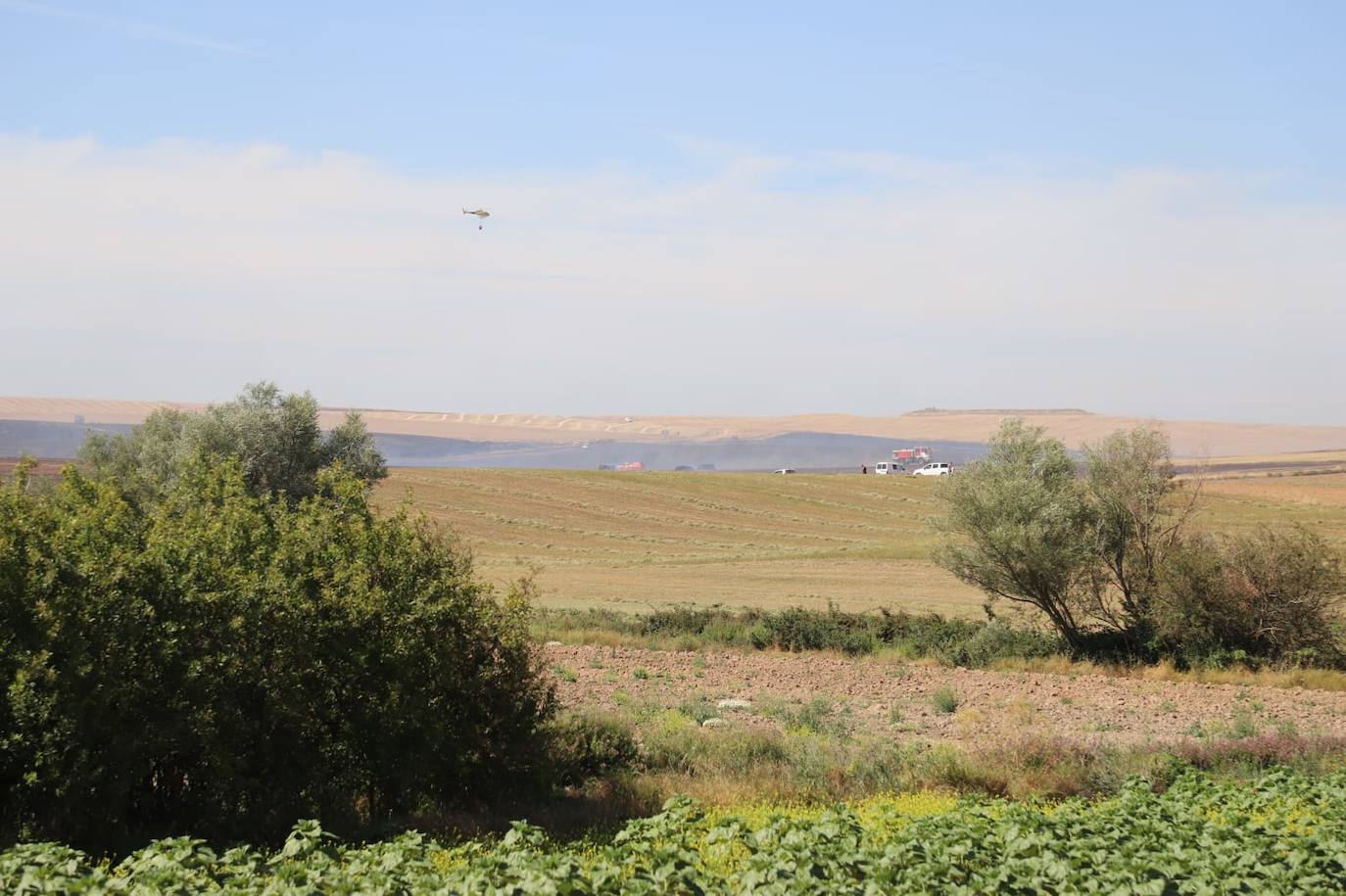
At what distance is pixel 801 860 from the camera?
973 cm

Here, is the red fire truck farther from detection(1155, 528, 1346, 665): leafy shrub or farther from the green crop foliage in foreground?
the green crop foliage in foreground

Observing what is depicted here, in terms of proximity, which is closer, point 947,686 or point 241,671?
point 241,671

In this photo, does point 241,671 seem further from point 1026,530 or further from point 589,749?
point 1026,530

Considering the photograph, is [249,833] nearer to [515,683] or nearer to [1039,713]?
[515,683]

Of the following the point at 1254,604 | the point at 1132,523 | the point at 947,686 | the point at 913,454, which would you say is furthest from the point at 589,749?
the point at 913,454

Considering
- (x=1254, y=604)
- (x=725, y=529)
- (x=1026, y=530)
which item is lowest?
(x=725, y=529)

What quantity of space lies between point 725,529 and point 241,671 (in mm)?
63936

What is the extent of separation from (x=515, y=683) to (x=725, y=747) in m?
3.73

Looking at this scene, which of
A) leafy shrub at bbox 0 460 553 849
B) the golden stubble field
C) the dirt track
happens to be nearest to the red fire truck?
the golden stubble field

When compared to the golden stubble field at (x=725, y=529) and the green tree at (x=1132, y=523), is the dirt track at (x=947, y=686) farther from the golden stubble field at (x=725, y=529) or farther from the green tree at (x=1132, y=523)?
the golden stubble field at (x=725, y=529)

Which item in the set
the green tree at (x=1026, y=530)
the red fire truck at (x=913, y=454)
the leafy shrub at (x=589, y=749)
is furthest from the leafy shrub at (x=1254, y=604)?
the red fire truck at (x=913, y=454)

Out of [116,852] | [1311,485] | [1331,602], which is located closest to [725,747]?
[116,852]

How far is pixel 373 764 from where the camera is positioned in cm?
1325

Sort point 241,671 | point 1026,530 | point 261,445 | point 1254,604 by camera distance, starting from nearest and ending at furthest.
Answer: point 241,671 → point 1254,604 → point 1026,530 → point 261,445
